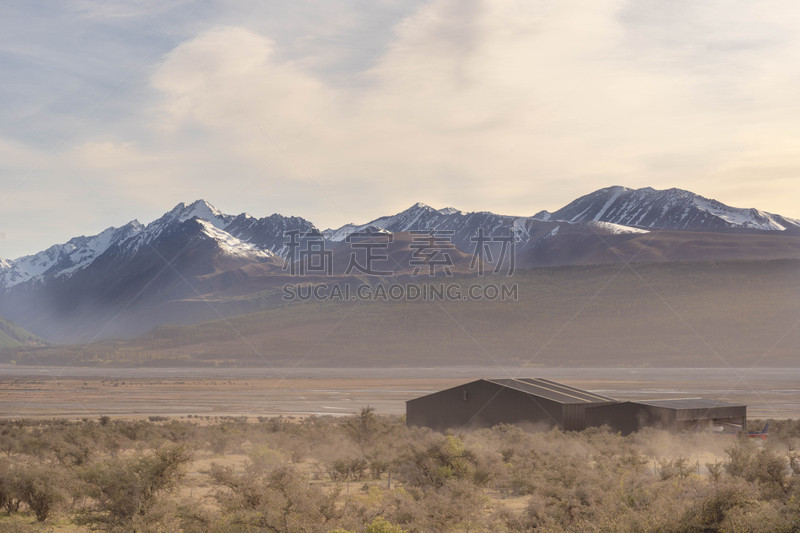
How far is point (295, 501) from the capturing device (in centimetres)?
1345

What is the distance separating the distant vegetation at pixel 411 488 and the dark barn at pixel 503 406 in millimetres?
2599

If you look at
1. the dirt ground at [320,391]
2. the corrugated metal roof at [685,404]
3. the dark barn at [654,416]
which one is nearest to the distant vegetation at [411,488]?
the dark barn at [654,416]

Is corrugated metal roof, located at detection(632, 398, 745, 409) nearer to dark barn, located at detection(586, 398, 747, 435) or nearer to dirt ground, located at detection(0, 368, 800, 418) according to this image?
dark barn, located at detection(586, 398, 747, 435)

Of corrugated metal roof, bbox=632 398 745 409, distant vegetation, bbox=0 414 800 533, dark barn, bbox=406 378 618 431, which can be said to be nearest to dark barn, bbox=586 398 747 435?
corrugated metal roof, bbox=632 398 745 409

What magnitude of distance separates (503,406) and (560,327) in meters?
98.6

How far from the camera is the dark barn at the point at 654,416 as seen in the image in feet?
116

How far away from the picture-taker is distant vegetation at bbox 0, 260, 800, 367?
12200 centimetres

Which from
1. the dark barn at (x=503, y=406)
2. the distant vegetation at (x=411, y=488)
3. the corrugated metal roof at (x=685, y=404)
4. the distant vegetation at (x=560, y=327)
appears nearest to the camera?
the distant vegetation at (x=411, y=488)

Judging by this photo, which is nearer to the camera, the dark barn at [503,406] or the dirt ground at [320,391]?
the dark barn at [503,406]

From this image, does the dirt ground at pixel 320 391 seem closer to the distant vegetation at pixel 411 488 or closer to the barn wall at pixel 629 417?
the barn wall at pixel 629 417

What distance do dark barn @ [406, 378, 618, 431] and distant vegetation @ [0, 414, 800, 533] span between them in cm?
260

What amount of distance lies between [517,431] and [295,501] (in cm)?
2146

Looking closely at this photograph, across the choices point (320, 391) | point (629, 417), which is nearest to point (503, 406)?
point (629, 417)

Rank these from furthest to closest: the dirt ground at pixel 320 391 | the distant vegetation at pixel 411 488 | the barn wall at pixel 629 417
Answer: the dirt ground at pixel 320 391
the barn wall at pixel 629 417
the distant vegetation at pixel 411 488
